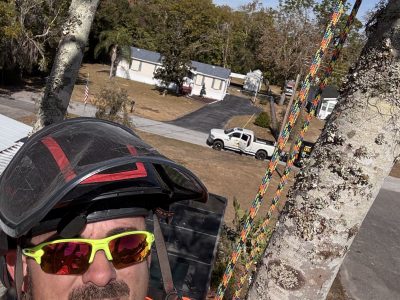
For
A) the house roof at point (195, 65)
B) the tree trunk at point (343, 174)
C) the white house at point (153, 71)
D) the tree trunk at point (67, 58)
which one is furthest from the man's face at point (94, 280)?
the house roof at point (195, 65)

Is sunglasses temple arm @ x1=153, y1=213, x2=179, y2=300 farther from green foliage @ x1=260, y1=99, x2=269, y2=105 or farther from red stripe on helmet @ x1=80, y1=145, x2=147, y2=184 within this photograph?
green foliage @ x1=260, y1=99, x2=269, y2=105

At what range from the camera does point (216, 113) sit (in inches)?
1513

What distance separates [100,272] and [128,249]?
5.3 inches

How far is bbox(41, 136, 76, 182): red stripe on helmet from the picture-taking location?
1334 millimetres

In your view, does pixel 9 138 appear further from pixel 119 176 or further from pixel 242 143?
pixel 242 143

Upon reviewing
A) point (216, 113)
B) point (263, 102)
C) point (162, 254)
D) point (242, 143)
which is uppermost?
point (162, 254)

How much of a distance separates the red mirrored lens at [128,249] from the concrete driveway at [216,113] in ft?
93.3

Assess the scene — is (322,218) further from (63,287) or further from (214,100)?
(214,100)

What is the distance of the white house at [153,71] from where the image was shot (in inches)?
1769

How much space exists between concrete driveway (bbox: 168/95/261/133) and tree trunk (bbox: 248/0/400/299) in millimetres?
28221

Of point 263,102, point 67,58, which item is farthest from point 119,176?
point 263,102

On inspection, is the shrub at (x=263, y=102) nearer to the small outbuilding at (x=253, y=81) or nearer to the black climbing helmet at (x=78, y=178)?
the small outbuilding at (x=253, y=81)

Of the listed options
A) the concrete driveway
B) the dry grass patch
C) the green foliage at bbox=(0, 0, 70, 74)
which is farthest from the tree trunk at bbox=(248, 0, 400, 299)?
the dry grass patch

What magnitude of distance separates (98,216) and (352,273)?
14174 mm
